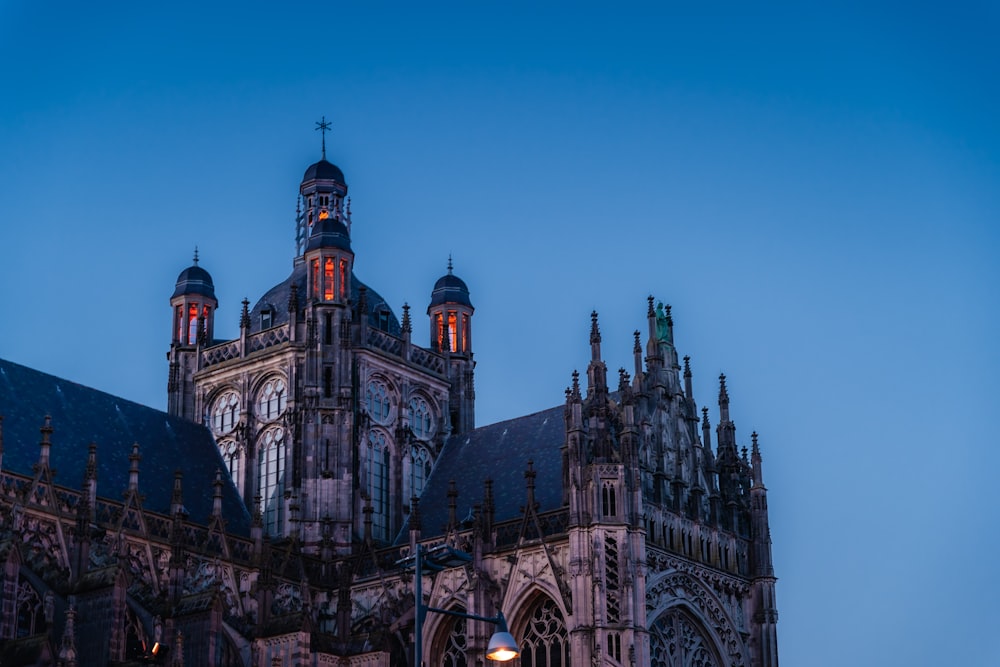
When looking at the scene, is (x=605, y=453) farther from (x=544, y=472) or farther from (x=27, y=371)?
(x=27, y=371)

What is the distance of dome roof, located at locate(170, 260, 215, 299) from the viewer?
73188mm

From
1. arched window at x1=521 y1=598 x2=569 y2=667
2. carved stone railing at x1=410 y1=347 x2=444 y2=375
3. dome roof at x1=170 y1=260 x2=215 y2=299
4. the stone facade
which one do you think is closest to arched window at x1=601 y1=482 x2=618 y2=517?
the stone facade

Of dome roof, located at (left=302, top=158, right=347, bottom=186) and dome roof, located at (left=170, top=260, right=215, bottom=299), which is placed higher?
dome roof, located at (left=302, top=158, right=347, bottom=186)

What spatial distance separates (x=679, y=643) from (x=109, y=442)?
78.5ft

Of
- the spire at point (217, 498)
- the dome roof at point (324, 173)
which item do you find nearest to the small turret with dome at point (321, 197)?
the dome roof at point (324, 173)

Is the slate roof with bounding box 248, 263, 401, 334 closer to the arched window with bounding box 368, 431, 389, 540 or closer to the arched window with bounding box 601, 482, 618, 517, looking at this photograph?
the arched window with bounding box 368, 431, 389, 540

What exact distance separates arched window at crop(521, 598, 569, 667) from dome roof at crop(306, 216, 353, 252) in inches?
801

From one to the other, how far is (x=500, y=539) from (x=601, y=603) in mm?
6158

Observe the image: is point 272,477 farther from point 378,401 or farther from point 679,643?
point 679,643

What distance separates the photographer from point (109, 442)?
201 ft

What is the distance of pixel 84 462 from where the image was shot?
58875 mm

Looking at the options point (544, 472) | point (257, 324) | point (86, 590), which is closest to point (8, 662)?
point (86, 590)

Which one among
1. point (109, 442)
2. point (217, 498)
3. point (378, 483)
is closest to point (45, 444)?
point (109, 442)

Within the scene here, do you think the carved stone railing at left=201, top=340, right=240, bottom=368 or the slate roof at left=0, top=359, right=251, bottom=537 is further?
the carved stone railing at left=201, top=340, right=240, bottom=368
